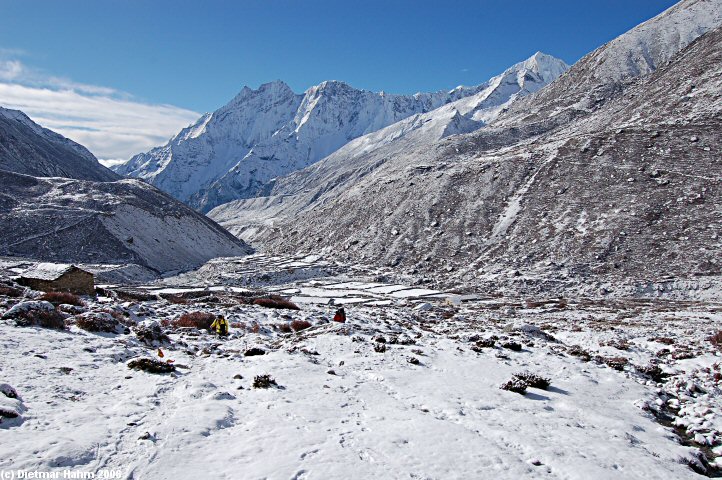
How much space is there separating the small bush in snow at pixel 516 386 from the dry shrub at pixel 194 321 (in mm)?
15433

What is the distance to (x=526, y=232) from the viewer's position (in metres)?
84.8

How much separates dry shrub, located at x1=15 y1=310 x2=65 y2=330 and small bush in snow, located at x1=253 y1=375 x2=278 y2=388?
915 centimetres

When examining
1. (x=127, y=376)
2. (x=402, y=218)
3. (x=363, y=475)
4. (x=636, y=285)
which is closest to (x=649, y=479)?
(x=363, y=475)

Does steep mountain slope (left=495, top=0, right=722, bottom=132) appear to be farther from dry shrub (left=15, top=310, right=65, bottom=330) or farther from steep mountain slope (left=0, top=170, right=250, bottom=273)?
dry shrub (left=15, top=310, right=65, bottom=330)

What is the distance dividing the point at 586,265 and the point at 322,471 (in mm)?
72705

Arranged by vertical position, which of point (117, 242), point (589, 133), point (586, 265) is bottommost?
point (117, 242)

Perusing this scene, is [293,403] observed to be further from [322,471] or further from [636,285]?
[636,285]

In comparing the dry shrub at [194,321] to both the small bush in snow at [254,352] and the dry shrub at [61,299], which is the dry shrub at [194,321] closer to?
the dry shrub at [61,299]

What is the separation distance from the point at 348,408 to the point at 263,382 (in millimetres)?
2884

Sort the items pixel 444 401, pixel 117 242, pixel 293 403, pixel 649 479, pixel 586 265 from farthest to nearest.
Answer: pixel 117 242 → pixel 586 265 → pixel 444 401 → pixel 293 403 → pixel 649 479

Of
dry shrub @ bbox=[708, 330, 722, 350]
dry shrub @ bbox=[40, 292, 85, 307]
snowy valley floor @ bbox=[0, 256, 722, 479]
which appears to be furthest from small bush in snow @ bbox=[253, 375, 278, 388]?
dry shrub @ bbox=[708, 330, 722, 350]

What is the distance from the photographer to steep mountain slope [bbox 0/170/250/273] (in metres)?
99.8

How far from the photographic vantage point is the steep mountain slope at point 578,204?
71.9m

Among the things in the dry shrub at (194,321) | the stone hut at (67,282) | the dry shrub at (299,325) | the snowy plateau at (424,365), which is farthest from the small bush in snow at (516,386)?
the stone hut at (67,282)
